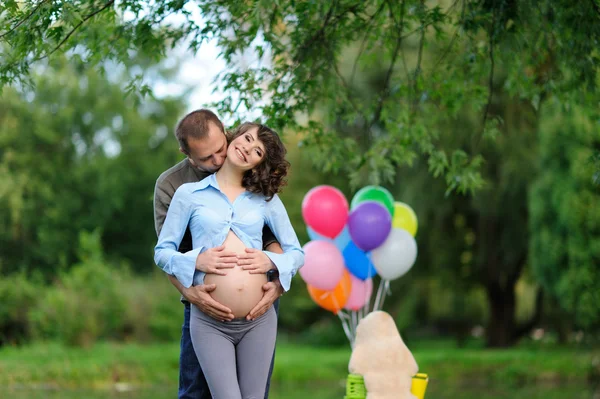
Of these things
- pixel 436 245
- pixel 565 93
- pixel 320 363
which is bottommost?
pixel 320 363

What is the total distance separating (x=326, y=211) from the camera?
793 cm

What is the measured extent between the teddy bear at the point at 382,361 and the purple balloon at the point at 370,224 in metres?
1.42

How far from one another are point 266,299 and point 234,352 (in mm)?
→ 272

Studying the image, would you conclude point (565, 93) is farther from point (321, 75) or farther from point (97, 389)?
point (97, 389)

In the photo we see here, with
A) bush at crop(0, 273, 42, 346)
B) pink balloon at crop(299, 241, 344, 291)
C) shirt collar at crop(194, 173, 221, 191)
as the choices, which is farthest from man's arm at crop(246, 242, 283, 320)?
bush at crop(0, 273, 42, 346)

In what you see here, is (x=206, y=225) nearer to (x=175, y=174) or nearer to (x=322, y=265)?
(x=175, y=174)

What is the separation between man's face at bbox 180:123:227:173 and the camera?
3807mm

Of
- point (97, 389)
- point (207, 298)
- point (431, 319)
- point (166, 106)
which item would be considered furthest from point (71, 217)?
point (207, 298)

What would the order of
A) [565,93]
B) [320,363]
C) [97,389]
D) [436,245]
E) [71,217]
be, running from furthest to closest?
1. [71,217]
2. [436,245]
3. [320,363]
4. [97,389]
5. [565,93]

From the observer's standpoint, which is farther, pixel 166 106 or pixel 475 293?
pixel 166 106

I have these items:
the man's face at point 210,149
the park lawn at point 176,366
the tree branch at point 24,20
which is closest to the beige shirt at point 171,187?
the man's face at point 210,149

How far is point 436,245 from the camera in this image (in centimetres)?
1706

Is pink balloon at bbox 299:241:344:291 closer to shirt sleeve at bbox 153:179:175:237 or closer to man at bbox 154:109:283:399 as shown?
man at bbox 154:109:283:399

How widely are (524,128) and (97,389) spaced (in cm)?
881
